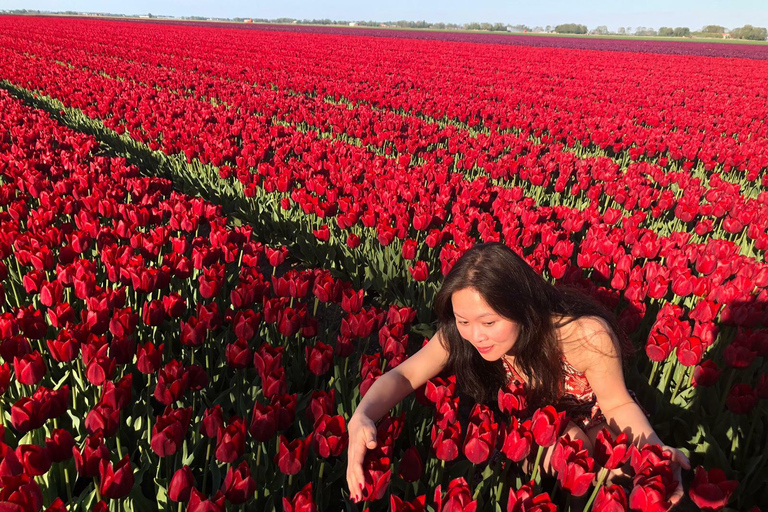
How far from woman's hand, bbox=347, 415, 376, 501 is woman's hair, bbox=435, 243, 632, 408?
0.62m

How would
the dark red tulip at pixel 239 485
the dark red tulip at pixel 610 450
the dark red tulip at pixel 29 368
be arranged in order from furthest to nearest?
1. the dark red tulip at pixel 29 368
2. the dark red tulip at pixel 610 450
3. the dark red tulip at pixel 239 485

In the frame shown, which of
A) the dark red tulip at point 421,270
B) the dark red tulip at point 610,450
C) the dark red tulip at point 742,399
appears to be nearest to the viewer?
the dark red tulip at point 610,450

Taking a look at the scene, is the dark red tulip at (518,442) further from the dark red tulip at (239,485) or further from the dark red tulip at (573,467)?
the dark red tulip at (239,485)

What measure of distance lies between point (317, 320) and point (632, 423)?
1.45m

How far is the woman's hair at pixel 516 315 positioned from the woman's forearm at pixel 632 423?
0.24 m

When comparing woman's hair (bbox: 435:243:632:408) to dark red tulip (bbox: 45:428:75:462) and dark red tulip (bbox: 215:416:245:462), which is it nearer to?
dark red tulip (bbox: 215:416:245:462)

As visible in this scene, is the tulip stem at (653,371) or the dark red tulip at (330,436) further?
the tulip stem at (653,371)

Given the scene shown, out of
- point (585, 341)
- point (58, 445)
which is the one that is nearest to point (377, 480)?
point (58, 445)

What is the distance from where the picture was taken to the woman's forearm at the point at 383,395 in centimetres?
193

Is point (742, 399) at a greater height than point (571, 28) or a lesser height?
lesser

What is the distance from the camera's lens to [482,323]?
2.01 metres

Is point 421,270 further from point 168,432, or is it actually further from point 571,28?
point 571,28

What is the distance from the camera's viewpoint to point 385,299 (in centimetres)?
380

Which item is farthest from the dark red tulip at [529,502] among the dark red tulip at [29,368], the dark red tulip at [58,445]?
the dark red tulip at [29,368]
